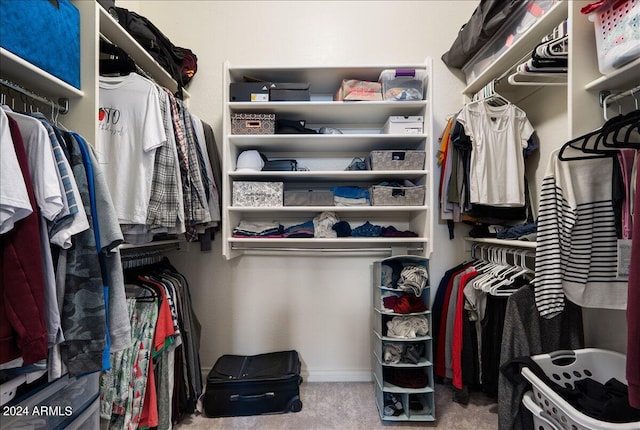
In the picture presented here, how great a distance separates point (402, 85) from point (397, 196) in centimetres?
66

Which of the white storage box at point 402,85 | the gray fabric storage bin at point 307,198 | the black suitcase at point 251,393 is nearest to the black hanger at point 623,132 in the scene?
the white storage box at point 402,85

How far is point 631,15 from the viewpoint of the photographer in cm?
106

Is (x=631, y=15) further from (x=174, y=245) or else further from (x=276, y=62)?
(x=174, y=245)

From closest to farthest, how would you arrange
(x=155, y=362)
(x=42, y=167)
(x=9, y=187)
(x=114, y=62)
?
(x=9, y=187)
(x=42, y=167)
(x=114, y=62)
(x=155, y=362)

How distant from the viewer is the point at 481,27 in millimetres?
1835

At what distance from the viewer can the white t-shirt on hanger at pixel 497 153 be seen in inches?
70.2

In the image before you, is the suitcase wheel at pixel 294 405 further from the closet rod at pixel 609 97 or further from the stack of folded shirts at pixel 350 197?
the closet rod at pixel 609 97

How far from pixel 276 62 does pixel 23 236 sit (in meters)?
1.91

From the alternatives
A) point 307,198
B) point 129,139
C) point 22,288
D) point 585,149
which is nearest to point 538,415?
point 585,149

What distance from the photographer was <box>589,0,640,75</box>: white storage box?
105 centimetres

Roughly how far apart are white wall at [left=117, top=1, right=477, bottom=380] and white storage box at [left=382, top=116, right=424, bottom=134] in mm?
437

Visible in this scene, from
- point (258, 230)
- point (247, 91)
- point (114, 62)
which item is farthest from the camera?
point (258, 230)

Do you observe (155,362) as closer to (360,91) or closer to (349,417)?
(349,417)

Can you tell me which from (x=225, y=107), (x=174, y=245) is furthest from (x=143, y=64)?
(x=174, y=245)
